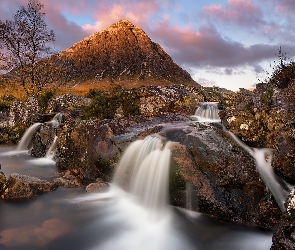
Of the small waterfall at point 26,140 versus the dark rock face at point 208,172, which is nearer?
the dark rock face at point 208,172

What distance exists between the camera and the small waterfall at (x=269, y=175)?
24.5ft

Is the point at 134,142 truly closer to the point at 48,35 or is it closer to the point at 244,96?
the point at 244,96

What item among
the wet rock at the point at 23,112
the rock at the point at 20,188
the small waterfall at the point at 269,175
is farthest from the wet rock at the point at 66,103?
the small waterfall at the point at 269,175

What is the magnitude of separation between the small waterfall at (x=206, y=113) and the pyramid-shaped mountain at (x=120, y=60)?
156 ft

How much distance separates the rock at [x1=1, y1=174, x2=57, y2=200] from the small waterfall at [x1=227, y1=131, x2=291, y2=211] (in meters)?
7.58

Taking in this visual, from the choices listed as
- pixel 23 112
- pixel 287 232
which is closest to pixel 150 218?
pixel 287 232

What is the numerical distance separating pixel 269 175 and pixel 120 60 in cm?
8437

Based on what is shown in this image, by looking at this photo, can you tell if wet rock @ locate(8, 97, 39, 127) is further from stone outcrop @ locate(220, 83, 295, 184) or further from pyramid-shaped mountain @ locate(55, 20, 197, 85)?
pyramid-shaped mountain @ locate(55, 20, 197, 85)

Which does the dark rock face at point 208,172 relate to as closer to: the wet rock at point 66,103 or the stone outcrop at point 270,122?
the stone outcrop at point 270,122

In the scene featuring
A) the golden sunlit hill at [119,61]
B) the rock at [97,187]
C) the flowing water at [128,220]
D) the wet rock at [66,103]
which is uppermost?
the golden sunlit hill at [119,61]

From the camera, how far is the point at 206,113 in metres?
14.4

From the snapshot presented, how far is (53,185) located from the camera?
9.70 metres

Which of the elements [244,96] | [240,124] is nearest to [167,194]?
[240,124]

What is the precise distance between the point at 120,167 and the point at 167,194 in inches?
97.3
